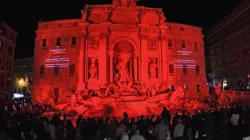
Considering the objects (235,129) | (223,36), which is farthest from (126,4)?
(223,36)

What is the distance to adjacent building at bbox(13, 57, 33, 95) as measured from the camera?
72188 mm

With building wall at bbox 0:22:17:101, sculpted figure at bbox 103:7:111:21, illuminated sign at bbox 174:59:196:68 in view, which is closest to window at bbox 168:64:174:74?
illuminated sign at bbox 174:59:196:68

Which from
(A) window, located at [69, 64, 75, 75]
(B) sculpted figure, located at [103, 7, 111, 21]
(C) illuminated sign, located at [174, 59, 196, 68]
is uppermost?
(B) sculpted figure, located at [103, 7, 111, 21]

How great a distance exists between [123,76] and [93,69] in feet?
12.0

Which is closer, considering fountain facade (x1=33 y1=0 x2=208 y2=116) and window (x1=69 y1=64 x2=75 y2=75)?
fountain facade (x1=33 y1=0 x2=208 y2=116)

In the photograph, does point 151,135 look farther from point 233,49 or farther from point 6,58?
point 233,49

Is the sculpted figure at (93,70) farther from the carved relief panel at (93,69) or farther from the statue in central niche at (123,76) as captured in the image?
the statue in central niche at (123,76)

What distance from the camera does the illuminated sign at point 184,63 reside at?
46.6 m

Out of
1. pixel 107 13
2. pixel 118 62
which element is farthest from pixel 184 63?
pixel 107 13

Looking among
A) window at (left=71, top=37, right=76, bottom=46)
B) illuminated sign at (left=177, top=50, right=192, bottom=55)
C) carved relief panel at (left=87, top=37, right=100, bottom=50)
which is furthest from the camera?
illuminated sign at (left=177, top=50, right=192, bottom=55)

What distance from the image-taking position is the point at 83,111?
27.5 meters

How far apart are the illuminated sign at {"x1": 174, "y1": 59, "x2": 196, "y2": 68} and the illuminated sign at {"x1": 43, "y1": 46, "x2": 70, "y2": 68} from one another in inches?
647

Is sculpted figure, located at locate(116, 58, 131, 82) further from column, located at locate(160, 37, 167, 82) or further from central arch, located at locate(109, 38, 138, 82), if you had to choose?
column, located at locate(160, 37, 167, 82)

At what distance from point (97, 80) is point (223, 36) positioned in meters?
38.9
